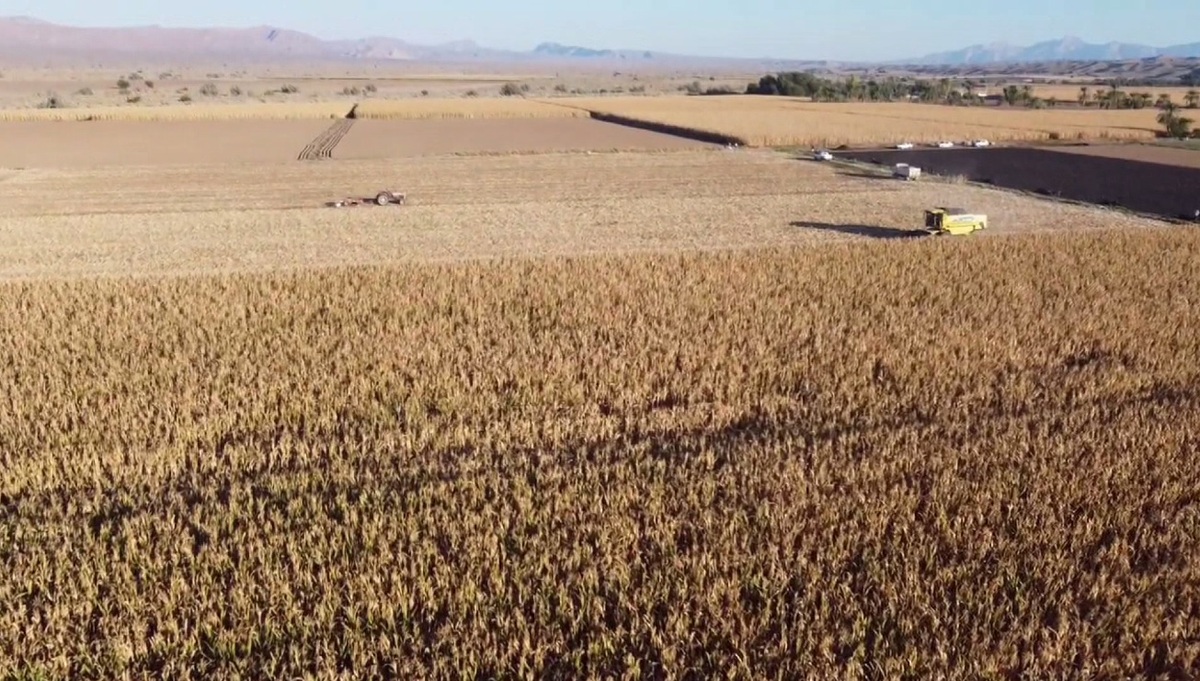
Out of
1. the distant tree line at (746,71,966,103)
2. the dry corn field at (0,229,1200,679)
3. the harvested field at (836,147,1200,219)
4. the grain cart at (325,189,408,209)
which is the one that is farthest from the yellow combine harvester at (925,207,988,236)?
the distant tree line at (746,71,966,103)

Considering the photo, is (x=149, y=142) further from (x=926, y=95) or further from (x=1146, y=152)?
(x=926, y=95)

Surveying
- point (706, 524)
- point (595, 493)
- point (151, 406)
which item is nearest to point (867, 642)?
point (706, 524)

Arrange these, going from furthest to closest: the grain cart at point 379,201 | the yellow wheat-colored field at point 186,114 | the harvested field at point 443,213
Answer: the yellow wheat-colored field at point 186,114, the grain cart at point 379,201, the harvested field at point 443,213

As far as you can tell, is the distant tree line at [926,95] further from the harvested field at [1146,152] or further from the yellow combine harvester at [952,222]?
the yellow combine harvester at [952,222]

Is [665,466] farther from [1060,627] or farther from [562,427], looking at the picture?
[1060,627]

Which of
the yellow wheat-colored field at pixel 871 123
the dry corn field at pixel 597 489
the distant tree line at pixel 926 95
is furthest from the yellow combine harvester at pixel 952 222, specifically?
the distant tree line at pixel 926 95

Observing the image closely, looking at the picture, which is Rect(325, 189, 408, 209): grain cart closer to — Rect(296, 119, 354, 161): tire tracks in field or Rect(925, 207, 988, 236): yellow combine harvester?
Rect(925, 207, 988, 236): yellow combine harvester
